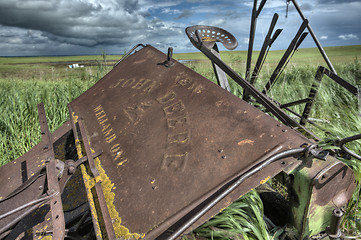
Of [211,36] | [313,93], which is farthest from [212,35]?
[313,93]

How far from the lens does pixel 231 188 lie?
1248 millimetres

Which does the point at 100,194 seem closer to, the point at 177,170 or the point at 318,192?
the point at 177,170

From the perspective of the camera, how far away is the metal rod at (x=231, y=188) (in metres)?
1.17

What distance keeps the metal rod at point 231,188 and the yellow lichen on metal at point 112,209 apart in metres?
0.24

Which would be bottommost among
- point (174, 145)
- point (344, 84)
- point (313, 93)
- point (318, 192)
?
point (318, 192)

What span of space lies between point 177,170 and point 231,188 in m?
0.34

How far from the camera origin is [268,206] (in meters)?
2.12

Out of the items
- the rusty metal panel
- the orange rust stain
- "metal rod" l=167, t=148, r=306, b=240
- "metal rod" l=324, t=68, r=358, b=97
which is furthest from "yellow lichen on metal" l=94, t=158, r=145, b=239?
"metal rod" l=324, t=68, r=358, b=97

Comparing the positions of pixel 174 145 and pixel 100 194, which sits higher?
pixel 174 145

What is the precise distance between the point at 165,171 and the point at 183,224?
14.7 inches

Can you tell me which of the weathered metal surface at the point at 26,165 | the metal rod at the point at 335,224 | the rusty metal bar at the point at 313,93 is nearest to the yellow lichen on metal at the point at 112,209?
the weathered metal surface at the point at 26,165

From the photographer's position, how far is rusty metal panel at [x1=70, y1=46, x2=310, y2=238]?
1.36 meters

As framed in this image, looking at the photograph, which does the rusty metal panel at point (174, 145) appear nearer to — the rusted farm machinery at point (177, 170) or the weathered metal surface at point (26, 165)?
the rusted farm machinery at point (177, 170)

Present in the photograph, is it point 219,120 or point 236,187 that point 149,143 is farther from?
point 236,187
